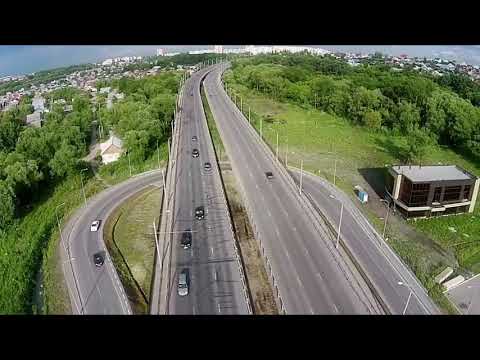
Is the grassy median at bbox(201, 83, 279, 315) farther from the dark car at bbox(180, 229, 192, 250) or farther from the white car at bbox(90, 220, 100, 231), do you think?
the white car at bbox(90, 220, 100, 231)

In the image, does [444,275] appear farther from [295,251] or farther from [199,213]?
[199,213]

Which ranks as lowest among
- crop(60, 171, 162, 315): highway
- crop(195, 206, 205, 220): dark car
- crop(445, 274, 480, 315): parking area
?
crop(445, 274, 480, 315): parking area

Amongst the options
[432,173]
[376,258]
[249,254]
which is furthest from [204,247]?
[432,173]

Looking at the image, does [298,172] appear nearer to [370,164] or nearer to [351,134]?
[370,164]

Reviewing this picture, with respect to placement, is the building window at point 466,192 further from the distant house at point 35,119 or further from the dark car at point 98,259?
the distant house at point 35,119

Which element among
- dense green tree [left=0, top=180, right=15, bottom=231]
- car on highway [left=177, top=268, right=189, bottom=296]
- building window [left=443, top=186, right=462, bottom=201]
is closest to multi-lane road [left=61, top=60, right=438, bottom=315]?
car on highway [left=177, top=268, right=189, bottom=296]

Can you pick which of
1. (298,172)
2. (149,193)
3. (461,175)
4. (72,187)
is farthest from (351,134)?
(72,187)

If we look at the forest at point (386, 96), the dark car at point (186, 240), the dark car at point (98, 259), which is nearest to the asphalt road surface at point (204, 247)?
the dark car at point (186, 240)
